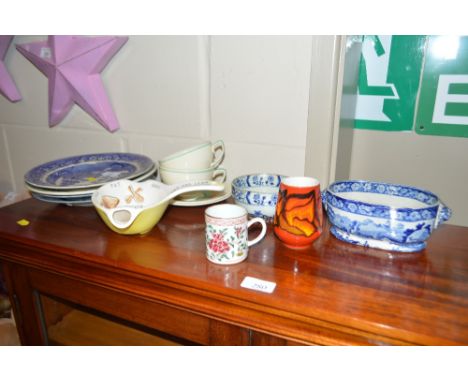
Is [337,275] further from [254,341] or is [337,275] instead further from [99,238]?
[99,238]

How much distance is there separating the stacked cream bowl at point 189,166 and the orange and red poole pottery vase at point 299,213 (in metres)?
0.25

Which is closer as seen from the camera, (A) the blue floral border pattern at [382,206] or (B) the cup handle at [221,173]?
(A) the blue floral border pattern at [382,206]

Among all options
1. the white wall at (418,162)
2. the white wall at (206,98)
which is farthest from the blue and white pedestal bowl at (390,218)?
the white wall at (418,162)

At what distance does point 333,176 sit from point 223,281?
0.49 metres

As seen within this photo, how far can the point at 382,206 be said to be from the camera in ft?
2.09

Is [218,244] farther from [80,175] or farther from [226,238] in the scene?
[80,175]

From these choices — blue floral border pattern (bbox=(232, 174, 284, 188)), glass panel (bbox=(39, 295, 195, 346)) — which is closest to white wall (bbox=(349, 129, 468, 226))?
blue floral border pattern (bbox=(232, 174, 284, 188))

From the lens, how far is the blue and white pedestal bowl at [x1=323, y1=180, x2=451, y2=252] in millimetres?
629

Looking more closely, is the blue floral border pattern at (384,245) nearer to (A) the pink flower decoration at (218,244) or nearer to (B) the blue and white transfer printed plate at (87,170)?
(A) the pink flower decoration at (218,244)

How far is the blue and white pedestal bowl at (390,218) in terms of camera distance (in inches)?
24.8

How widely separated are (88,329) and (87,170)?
394 millimetres

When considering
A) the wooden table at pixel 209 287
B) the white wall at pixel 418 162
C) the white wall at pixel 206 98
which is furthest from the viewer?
the white wall at pixel 418 162

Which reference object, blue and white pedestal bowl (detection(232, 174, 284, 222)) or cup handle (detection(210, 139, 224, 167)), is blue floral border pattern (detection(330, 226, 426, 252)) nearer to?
blue and white pedestal bowl (detection(232, 174, 284, 222))

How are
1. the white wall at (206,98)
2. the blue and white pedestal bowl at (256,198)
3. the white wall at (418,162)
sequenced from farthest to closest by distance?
the white wall at (418,162), the white wall at (206,98), the blue and white pedestal bowl at (256,198)
